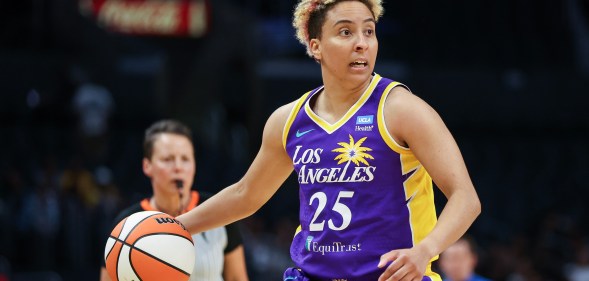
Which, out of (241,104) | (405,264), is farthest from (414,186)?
(241,104)

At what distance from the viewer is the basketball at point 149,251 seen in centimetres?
433

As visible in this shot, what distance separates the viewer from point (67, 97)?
16.1 m

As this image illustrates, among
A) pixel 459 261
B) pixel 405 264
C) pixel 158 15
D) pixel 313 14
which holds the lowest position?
Result: pixel 459 261

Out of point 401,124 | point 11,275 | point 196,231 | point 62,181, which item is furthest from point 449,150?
point 62,181

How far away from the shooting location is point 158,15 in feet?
47.7

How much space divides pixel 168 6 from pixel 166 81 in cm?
114

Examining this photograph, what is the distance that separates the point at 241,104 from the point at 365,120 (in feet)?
44.0

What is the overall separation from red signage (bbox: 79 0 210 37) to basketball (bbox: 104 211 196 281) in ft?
32.9

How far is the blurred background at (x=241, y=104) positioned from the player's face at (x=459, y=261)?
339 centimetres

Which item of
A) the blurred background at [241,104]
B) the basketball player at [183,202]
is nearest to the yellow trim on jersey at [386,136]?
the basketball player at [183,202]

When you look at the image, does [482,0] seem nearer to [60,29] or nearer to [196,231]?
[60,29]

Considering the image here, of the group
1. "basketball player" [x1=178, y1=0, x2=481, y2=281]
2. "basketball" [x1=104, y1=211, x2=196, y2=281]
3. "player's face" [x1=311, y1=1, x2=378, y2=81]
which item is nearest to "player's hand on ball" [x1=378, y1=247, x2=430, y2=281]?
"basketball player" [x1=178, y1=0, x2=481, y2=281]

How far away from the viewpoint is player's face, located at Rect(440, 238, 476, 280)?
802 centimetres

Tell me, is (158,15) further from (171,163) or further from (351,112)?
(351,112)
